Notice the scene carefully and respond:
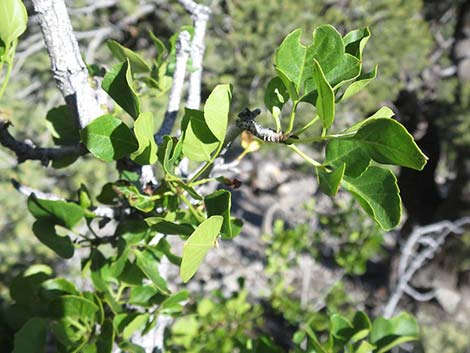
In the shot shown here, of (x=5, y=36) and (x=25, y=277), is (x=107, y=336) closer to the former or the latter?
(x=25, y=277)

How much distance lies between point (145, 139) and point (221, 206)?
8 centimetres

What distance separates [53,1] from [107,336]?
1.08 ft

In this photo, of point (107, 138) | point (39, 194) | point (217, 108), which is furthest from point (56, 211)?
point (217, 108)

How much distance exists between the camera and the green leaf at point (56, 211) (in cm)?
50

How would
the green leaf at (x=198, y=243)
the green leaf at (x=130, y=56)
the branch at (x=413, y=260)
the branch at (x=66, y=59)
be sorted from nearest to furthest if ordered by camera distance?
the green leaf at (x=198, y=243) < the branch at (x=66, y=59) < the green leaf at (x=130, y=56) < the branch at (x=413, y=260)

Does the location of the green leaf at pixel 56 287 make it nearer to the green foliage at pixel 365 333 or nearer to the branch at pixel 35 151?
the branch at pixel 35 151

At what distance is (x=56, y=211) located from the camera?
1.68 ft

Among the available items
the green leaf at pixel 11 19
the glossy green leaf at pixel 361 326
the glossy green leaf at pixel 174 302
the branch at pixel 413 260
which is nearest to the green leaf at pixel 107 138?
the green leaf at pixel 11 19

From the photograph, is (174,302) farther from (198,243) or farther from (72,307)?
(198,243)

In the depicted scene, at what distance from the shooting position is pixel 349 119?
2.94 m

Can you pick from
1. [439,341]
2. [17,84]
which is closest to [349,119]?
[439,341]

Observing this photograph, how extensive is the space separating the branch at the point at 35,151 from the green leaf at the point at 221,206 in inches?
8.0

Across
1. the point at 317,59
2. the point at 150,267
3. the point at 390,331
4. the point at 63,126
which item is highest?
the point at 317,59

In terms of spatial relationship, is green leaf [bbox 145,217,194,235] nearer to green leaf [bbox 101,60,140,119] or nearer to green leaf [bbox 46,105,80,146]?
green leaf [bbox 101,60,140,119]
